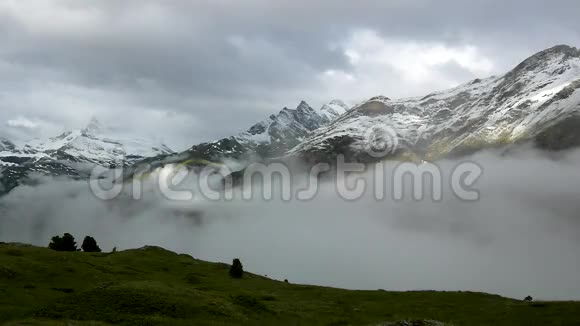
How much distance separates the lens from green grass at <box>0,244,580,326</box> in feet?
181

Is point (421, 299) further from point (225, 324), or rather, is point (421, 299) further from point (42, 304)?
point (42, 304)

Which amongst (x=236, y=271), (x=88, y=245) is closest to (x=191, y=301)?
(x=236, y=271)

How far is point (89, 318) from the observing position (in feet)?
171

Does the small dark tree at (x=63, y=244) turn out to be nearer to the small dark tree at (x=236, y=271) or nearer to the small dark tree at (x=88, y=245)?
the small dark tree at (x=88, y=245)

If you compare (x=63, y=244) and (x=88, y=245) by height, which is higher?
(x=63, y=244)

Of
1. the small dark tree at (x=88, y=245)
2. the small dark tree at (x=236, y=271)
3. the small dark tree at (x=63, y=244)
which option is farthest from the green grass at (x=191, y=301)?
the small dark tree at (x=88, y=245)

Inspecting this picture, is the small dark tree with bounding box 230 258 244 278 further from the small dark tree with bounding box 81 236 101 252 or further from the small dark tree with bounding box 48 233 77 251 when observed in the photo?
the small dark tree with bounding box 81 236 101 252

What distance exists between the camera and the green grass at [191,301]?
55.0m

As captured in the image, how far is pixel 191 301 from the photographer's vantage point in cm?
6122

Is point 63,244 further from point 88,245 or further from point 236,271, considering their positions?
point 236,271

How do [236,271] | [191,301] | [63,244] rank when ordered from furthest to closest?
[63,244] → [236,271] → [191,301]

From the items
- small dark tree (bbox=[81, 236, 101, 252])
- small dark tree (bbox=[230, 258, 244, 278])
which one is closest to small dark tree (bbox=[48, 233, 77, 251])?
small dark tree (bbox=[81, 236, 101, 252])

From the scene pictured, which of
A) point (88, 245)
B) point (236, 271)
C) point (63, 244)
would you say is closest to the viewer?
point (236, 271)

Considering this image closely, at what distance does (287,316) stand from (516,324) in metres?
25.7
